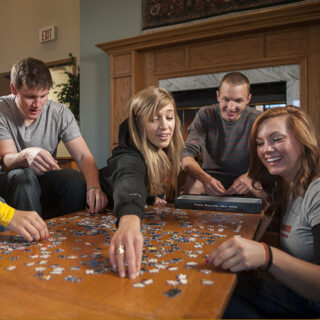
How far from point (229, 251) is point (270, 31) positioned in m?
3.70

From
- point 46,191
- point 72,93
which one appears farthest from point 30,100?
point 72,93

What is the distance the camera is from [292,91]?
3.76 metres

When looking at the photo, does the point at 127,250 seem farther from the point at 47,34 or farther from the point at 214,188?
the point at 47,34

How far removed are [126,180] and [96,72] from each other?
4.23m

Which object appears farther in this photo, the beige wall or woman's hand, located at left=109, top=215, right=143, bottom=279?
the beige wall

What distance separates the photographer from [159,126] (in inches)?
62.5

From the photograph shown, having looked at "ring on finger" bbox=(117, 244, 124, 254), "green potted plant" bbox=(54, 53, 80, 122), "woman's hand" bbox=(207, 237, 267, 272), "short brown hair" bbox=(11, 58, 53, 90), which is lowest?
"woman's hand" bbox=(207, 237, 267, 272)

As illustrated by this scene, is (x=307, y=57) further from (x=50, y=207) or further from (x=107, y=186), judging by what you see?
(x=50, y=207)

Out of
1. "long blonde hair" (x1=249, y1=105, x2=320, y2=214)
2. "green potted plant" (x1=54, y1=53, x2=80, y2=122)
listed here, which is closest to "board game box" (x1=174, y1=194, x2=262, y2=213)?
"long blonde hair" (x1=249, y1=105, x2=320, y2=214)

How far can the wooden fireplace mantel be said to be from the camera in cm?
359

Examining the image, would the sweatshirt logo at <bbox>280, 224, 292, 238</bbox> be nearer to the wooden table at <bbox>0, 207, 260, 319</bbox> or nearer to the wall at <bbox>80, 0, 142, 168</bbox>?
the wooden table at <bbox>0, 207, 260, 319</bbox>

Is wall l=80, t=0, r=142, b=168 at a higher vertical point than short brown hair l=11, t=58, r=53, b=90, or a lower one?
higher

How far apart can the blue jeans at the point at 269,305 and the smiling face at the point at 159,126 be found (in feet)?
2.66

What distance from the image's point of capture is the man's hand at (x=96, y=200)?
155 cm
